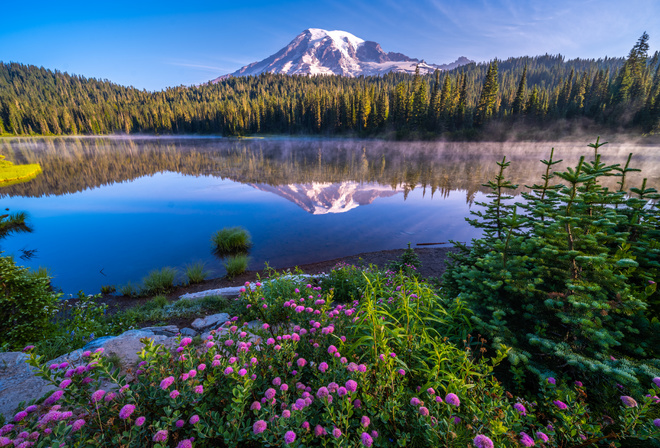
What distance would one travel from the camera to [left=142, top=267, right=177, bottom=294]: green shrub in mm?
9375

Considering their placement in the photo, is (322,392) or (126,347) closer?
(322,392)

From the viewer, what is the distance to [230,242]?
12820 mm

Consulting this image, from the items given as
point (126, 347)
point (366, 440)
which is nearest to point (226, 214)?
point (126, 347)

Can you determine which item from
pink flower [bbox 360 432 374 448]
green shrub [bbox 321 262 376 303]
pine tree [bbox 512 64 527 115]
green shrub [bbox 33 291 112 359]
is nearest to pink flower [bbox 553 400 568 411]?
pink flower [bbox 360 432 374 448]

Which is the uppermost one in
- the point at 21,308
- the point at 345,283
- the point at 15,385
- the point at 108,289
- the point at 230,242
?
the point at 15,385

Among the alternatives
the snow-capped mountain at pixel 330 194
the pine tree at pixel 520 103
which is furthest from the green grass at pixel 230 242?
the pine tree at pixel 520 103

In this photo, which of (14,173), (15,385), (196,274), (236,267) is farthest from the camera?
(14,173)

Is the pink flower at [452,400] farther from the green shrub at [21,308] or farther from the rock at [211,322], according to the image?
the green shrub at [21,308]

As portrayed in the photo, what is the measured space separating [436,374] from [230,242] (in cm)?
1211

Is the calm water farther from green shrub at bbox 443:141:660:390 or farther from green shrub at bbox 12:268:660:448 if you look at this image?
green shrub at bbox 12:268:660:448

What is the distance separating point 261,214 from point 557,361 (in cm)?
1695

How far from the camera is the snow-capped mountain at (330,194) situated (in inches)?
733

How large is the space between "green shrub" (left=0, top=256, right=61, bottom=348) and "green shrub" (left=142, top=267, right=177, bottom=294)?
4.47 meters

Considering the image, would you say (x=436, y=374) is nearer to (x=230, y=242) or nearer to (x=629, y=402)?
(x=629, y=402)
